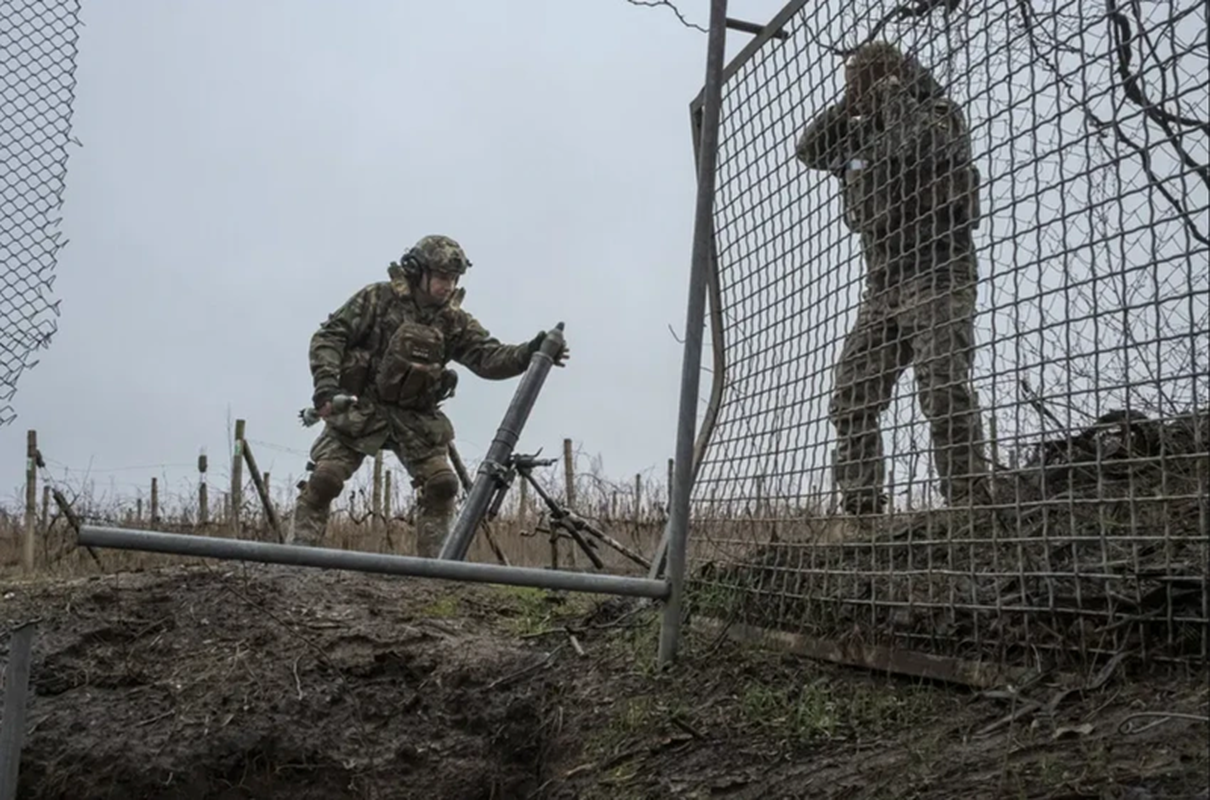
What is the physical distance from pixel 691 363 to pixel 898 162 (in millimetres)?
689

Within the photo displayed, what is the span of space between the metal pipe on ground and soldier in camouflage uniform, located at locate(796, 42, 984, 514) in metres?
0.31

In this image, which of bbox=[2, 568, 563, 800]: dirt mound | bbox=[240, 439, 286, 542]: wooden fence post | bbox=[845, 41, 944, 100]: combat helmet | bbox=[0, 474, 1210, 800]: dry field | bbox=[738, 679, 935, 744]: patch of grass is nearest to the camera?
bbox=[0, 474, 1210, 800]: dry field

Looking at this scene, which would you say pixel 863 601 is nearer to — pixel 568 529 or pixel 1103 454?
pixel 1103 454

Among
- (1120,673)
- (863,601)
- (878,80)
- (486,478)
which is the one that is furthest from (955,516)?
(486,478)

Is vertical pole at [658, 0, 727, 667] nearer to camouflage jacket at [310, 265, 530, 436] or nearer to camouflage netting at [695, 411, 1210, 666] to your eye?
camouflage netting at [695, 411, 1210, 666]

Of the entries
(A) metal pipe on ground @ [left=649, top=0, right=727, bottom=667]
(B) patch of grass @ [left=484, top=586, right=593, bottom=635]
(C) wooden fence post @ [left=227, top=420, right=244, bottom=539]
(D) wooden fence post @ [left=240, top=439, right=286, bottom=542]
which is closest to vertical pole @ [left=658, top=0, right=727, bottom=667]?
(A) metal pipe on ground @ [left=649, top=0, right=727, bottom=667]

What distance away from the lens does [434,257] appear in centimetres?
592

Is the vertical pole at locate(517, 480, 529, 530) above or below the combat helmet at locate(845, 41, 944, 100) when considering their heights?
below

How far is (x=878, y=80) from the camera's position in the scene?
8.57 ft

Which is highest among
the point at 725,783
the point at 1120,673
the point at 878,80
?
the point at 878,80

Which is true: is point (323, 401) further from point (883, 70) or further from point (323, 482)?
point (883, 70)

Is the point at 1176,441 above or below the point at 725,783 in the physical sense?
above

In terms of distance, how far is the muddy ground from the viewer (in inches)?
72.5

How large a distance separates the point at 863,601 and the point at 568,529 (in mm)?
3878
